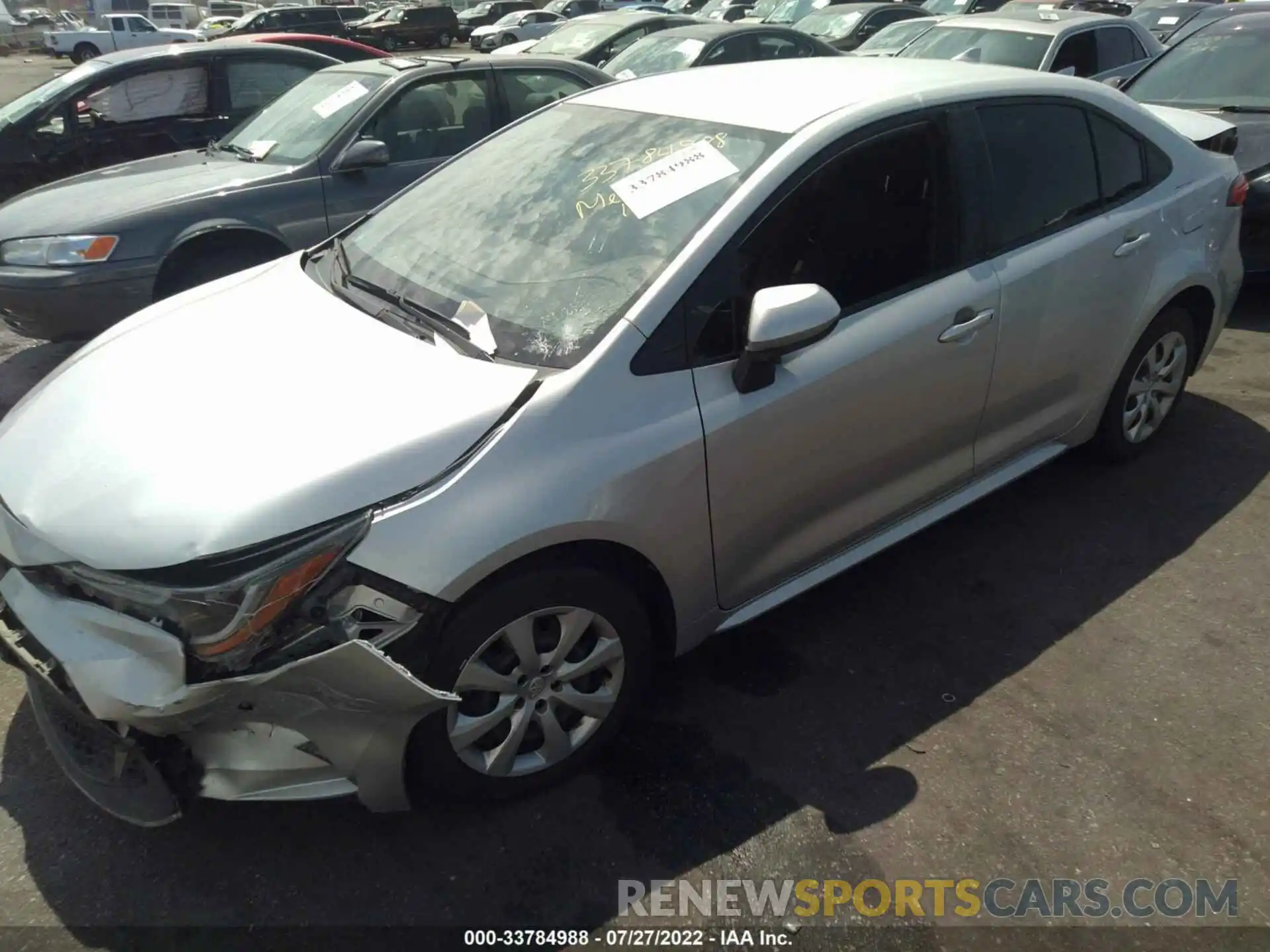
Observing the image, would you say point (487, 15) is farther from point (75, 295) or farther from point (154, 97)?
point (75, 295)

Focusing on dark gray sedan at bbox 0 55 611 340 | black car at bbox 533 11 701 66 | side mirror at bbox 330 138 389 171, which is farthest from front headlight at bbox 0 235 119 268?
black car at bbox 533 11 701 66

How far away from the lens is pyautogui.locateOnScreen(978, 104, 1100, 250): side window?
321 cm

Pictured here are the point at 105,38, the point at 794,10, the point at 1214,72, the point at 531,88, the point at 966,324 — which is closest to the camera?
the point at 966,324

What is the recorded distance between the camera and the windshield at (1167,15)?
13398 millimetres

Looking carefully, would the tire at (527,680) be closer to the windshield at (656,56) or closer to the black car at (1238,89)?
the black car at (1238,89)

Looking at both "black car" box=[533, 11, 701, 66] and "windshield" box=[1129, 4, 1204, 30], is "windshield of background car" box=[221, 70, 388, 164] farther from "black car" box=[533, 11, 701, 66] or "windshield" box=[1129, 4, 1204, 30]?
"windshield" box=[1129, 4, 1204, 30]

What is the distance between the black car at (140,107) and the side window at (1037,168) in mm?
5585

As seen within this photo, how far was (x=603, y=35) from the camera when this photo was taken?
10.8 meters

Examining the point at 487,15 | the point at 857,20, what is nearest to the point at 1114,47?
the point at 857,20

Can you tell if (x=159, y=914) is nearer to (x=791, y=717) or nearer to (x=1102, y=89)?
(x=791, y=717)

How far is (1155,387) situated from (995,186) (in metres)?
1.45

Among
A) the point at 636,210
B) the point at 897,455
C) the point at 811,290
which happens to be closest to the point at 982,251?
the point at 897,455

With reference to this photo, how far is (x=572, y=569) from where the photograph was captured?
2.37 m

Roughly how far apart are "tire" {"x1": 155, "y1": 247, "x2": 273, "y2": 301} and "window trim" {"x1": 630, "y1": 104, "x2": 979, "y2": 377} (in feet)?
11.2
